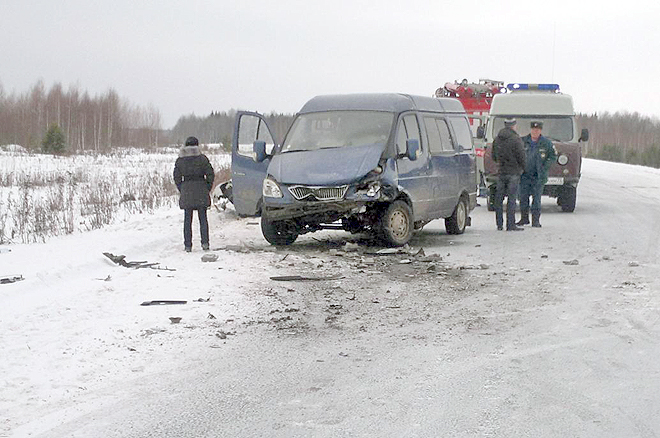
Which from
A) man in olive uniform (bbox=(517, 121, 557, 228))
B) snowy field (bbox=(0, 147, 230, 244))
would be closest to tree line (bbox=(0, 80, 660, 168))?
snowy field (bbox=(0, 147, 230, 244))

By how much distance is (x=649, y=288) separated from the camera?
9.41 metres

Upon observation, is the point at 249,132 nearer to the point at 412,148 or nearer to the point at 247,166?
the point at 247,166

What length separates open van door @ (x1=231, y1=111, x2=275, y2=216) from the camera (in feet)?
47.1

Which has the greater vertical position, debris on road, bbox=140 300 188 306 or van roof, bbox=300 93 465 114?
van roof, bbox=300 93 465 114

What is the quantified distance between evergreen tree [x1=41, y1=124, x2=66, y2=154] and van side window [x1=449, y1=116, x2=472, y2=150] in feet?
158

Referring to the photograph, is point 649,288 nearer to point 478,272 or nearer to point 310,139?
point 478,272

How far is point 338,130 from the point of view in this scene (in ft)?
43.2

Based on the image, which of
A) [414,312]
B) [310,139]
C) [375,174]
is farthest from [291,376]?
[310,139]

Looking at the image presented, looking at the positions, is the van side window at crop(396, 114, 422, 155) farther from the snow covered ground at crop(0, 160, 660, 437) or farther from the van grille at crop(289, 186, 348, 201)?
the snow covered ground at crop(0, 160, 660, 437)

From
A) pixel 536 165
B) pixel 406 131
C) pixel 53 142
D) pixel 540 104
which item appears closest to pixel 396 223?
pixel 406 131

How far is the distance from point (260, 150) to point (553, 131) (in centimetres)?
825

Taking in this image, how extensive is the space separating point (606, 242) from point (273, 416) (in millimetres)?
9693

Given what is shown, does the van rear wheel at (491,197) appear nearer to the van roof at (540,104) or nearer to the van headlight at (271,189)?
the van roof at (540,104)

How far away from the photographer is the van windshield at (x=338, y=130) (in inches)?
511
